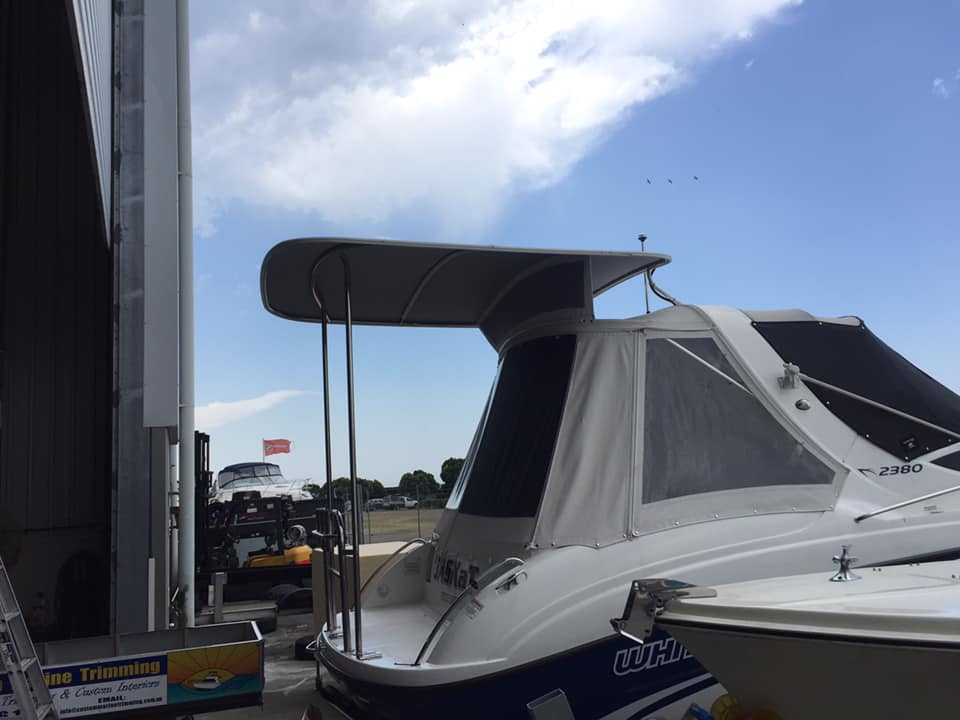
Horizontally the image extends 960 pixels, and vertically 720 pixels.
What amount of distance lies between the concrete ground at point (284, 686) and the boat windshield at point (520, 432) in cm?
135

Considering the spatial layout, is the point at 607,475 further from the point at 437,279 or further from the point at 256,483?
the point at 256,483

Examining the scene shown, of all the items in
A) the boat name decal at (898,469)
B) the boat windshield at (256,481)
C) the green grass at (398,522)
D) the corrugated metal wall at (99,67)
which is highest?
the corrugated metal wall at (99,67)

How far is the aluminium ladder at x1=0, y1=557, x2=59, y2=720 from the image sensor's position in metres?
3.91

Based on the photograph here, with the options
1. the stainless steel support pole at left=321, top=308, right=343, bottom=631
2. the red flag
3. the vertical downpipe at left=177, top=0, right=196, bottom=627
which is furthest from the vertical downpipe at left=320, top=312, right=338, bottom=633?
the red flag

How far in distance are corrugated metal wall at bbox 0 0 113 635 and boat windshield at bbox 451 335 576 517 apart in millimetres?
7175

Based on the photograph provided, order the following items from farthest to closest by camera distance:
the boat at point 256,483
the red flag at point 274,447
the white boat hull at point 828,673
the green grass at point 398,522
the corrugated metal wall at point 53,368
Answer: the red flag at point 274,447
the green grass at point 398,522
the boat at point 256,483
the corrugated metal wall at point 53,368
the white boat hull at point 828,673

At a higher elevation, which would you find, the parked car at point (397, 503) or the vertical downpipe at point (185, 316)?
the vertical downpipe at point (185, 316)

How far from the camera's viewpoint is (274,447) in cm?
2880

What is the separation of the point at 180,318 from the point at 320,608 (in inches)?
129

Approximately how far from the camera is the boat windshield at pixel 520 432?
4.03 meters

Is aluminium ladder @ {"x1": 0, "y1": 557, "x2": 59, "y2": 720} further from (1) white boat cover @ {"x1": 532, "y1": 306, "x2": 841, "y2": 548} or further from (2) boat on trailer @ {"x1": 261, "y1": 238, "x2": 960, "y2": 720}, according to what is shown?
(1) white boat cover @ {"x1": 532, "y1": 306, "x2": 841, "y2": 548}

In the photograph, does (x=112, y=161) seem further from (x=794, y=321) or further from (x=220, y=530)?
(x=220, y=530)

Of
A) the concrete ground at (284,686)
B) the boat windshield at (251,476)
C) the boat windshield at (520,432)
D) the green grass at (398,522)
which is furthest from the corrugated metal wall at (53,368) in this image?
the green grass at (398,522)

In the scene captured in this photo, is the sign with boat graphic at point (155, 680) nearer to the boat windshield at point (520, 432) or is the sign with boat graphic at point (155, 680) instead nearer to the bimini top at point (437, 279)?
the boat windshield at point (520, 432)
